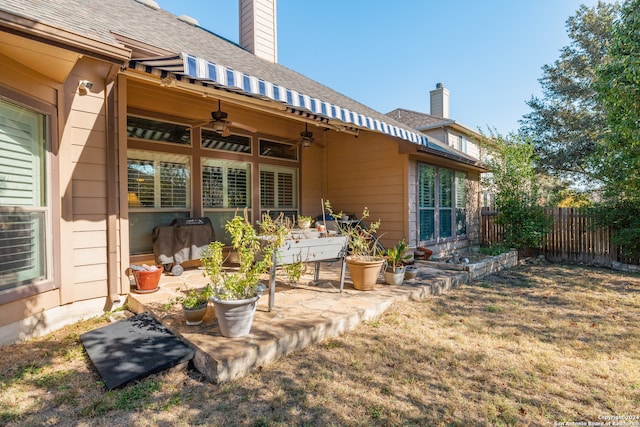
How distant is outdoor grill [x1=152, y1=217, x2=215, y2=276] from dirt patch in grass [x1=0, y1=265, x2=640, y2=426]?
1698 mm

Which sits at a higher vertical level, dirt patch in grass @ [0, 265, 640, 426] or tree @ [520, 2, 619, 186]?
tree @ [520, 2, 619, 186]

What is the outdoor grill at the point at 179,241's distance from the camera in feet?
17.2

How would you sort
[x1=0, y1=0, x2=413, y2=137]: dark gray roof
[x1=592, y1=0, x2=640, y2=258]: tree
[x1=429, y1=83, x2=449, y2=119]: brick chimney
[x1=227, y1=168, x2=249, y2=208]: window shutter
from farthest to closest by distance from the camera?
[x1=429, y1=83, x2=449, y2=119]: brick chimney < [x1=227, y1=168, x2=249, y2=208]: window shutter < [x1=592, y1=0, x2=640, y2=258]: tree < [x1=0, y1=0, x2=413, y2=137]: dark gray roof

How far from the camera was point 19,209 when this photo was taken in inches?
124

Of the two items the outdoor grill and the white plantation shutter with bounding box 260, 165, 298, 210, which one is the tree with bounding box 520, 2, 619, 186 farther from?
the outdoor grill

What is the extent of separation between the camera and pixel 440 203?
838 cm

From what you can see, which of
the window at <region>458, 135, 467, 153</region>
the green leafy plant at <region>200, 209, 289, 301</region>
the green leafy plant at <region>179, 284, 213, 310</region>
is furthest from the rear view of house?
the window at <region>458, 135, 467, 153</region>

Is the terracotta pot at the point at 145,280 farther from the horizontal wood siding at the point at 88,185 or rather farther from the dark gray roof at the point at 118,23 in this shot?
the dark gray roof at the point at 118,23

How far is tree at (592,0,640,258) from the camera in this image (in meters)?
5.51

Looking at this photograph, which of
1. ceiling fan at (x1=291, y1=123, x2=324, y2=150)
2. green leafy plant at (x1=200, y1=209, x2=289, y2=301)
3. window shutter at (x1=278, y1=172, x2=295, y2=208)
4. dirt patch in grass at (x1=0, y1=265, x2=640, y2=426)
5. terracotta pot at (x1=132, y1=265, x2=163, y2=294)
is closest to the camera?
dirt patch in grass at (x1=0, y1=265, x2=640, y2=426)

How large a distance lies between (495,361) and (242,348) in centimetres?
231

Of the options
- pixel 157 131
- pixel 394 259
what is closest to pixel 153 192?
pixel 157 131

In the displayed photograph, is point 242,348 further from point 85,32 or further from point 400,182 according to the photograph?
point 400,182

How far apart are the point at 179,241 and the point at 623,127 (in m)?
8.11
